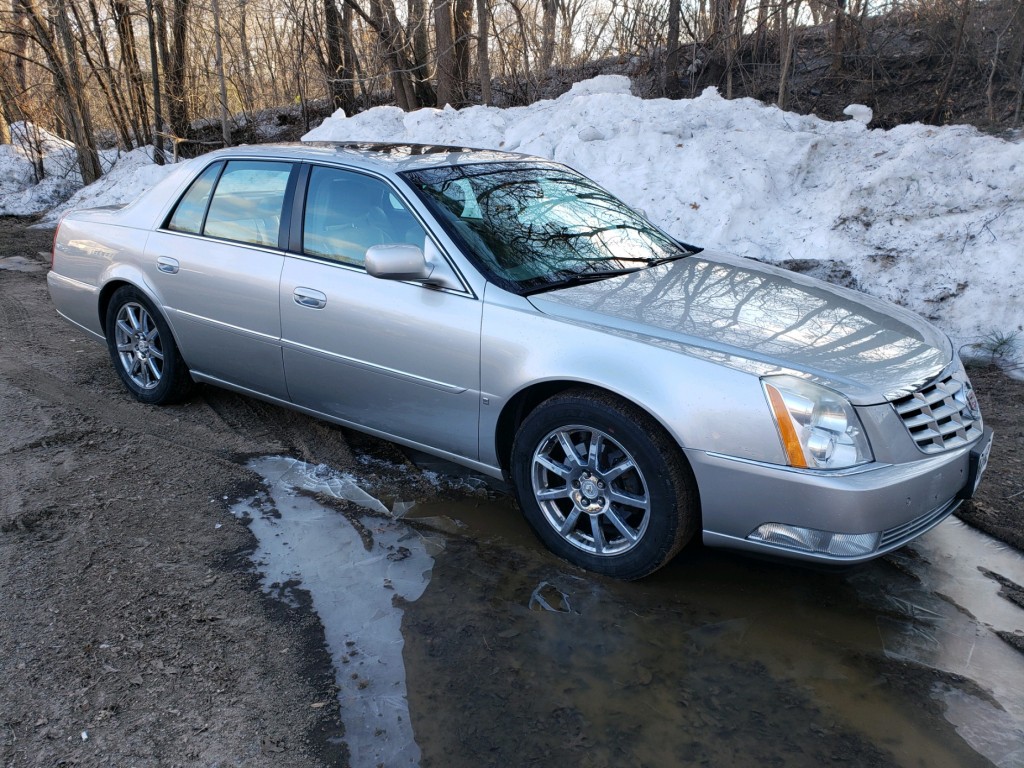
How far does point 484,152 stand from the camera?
4.67 meters

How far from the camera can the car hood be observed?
119 inches

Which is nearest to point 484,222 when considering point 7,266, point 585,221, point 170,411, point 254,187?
point 585,221

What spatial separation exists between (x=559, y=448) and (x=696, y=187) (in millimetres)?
5404

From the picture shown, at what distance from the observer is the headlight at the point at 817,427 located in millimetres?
2846

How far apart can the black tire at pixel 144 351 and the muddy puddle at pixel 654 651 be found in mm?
1629

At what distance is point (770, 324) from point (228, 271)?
109 inches

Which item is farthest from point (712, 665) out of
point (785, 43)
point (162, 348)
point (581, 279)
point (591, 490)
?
point (785, 43)

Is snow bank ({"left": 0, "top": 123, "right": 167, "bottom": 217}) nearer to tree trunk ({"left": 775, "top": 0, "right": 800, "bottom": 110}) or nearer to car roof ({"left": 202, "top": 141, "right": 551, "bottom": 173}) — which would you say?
tree trunk ({"left": 775, "top": 0, "right": 800, "bottom": 110})

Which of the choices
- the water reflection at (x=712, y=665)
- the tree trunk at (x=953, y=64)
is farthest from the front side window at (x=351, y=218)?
the tree trunk at (x=953, y=64)

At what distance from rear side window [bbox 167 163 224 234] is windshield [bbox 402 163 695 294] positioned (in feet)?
4.72

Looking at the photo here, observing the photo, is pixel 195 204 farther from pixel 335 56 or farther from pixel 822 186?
pixel 335 56

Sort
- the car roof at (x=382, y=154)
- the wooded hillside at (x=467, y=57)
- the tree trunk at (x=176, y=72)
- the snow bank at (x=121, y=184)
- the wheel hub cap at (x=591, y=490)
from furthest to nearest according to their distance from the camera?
the tree trunk at (x=176, y=72) < the snow bank at (x=121, y=184) < the wooded hillside at (x=467, y=57) < the car roof at (x=382, y=154) < the wheel hub cap at (x=591, y=490)

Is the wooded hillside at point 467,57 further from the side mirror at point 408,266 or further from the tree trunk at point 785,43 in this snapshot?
the side mirror at point 408,266

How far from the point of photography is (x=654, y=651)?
9.64ft
